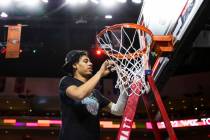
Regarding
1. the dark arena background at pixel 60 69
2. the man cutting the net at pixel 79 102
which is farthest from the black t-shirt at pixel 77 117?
the dark arena background at pixel 60 69

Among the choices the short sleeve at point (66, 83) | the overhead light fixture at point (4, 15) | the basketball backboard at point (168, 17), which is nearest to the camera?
the short sleeve at point (66, 83)

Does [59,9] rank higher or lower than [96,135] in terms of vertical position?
higher

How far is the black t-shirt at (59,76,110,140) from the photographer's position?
8.20 feet

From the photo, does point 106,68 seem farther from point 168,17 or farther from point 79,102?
point 168,17

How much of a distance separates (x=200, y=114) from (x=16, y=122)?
763cm

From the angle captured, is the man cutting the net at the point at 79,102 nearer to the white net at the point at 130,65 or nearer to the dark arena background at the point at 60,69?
the white net at the point at 130,65

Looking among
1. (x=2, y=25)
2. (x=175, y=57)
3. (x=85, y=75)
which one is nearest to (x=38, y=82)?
(x=2, y=25)

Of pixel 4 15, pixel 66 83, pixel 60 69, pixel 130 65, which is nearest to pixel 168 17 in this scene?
pixel 130 65

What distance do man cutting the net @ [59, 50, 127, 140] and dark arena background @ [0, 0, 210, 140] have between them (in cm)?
179

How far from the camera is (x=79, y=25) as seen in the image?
9.39 m

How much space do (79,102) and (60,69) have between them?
8.19m

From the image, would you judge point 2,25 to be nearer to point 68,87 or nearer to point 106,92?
point 106,92

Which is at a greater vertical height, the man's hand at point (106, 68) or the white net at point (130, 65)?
the white net at point (130, 65)

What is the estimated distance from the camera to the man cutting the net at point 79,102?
249 centimetres
